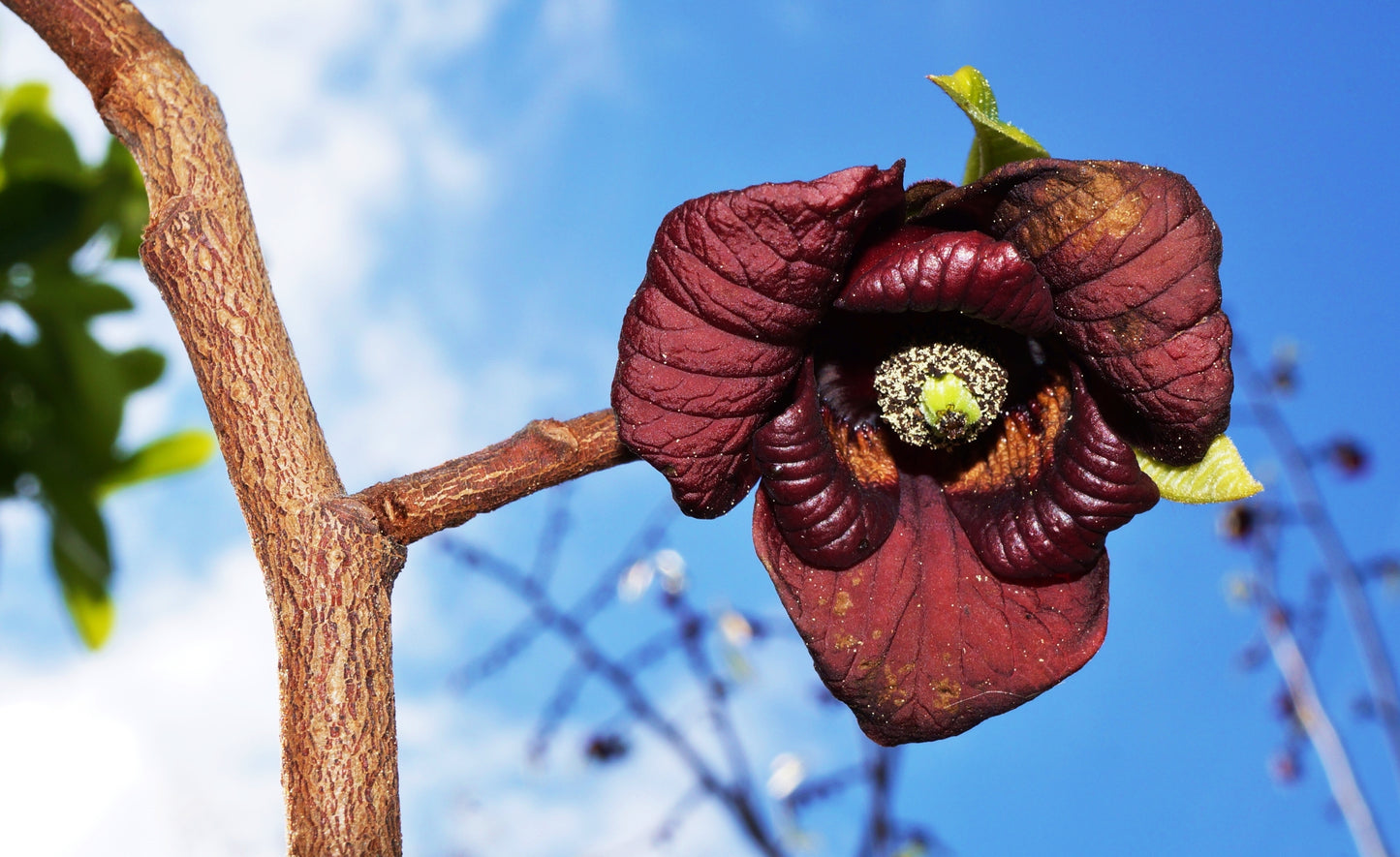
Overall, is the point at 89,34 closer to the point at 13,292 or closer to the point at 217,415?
the point at 217,415

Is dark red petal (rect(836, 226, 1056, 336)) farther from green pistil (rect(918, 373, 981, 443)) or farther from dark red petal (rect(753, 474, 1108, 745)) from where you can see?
dark red petal (rect(753, 474, 1108, 745))

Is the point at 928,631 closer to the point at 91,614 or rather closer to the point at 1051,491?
the point at 1051,491

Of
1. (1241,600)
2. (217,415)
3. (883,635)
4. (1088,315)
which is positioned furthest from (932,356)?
(1241,600)

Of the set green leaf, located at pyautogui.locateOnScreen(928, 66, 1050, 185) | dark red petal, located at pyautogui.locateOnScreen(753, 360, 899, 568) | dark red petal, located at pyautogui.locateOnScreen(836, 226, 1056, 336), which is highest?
green leaf, located at pyautogui.locateOnScreen(928, 66, 1050, 185)

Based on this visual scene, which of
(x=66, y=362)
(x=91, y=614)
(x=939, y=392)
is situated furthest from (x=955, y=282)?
(x=91, y=614)

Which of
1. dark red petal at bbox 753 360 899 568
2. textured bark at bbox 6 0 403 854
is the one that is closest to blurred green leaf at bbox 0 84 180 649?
textured bark at bbox 6 0 403 854

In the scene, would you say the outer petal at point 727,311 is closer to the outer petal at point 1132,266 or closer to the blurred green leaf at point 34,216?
the outer petal at point 1132,266
